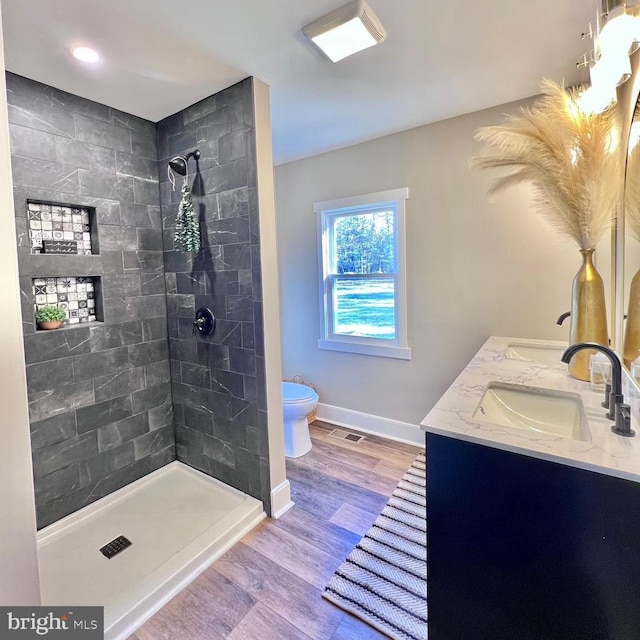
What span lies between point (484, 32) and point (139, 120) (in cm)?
210

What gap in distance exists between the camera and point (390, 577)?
162 cm

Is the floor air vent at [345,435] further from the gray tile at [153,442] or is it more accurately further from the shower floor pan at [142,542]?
the gray tile at [153,442]

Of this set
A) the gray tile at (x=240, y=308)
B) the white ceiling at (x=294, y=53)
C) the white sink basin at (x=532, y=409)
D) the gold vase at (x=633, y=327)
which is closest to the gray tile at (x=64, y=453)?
the gray tile at (x=240, y=308)

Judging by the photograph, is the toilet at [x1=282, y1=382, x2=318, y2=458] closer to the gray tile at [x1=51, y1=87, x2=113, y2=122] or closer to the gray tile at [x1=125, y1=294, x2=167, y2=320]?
the gray tile at [x1=125, y1=294, x2=167, y2=320]

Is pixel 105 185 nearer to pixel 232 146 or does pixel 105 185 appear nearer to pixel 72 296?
pixel 72 296

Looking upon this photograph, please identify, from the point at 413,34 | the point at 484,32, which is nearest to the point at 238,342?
the point at 413,34

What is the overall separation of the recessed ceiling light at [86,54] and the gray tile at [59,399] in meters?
1.72

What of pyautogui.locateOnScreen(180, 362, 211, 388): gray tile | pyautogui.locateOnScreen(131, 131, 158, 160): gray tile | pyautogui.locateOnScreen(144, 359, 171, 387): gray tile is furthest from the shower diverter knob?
pyautogui.locateOnScreen(131, 131, 158, 160): gray tile

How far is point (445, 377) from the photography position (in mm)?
2668

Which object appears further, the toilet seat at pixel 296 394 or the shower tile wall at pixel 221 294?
the toilet seat at pixel 296 394

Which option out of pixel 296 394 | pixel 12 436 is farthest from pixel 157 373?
pixel 12 436

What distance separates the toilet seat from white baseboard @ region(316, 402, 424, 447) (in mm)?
506

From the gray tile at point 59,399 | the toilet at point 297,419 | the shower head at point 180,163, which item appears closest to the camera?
the gray tile at point 59,399

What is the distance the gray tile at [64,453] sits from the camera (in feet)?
6.29
